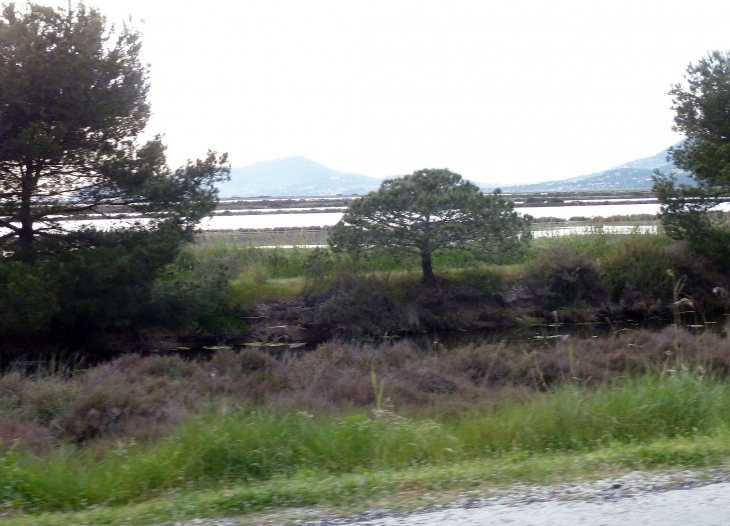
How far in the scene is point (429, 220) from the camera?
26875 millimetres

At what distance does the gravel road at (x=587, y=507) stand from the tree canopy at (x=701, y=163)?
23.8 m

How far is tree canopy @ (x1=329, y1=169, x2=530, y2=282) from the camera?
26203 millimetres

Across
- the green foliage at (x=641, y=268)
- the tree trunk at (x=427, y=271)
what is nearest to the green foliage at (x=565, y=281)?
the green foliage at (x=641, y=268)

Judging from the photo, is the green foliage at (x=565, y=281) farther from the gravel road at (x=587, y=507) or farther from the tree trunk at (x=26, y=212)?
the gravel road at (x=587, y=507)

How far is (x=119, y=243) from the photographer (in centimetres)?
2216

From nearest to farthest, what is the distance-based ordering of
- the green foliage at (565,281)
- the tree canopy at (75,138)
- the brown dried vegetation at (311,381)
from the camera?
the brown dried vegetation at (311,381) → the tree canopy at (75,138) → the green foliage at (565,281)

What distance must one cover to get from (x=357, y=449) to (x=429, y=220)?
19118mm

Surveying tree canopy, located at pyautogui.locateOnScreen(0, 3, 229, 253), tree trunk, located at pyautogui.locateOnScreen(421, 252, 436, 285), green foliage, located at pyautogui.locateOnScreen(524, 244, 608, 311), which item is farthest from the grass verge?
green foliage, located at pyautogui.locateOnScreen(524, 244, 608, 311)

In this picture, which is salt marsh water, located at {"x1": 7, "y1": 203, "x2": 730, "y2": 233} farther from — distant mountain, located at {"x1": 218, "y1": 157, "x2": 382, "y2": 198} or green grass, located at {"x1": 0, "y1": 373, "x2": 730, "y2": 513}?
distant mountain, located at {"x1": 218, "y1": 157, "x2": 382, "y2": 198}

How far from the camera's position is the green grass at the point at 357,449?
7117 millimetres

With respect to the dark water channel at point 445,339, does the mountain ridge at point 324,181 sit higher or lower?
higher

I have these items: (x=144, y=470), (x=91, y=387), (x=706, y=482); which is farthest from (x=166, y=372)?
(x=706, y=482)

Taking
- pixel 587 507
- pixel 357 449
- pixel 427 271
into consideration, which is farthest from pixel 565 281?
pixel 587 507

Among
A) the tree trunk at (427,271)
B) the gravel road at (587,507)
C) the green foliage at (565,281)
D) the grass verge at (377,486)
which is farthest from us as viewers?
the green foliage at (565,281)
